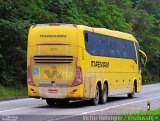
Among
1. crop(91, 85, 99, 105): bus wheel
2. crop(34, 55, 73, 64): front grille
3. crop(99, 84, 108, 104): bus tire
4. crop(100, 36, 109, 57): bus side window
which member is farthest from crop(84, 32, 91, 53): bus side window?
crop(99, 84, 108, 104): bus tire

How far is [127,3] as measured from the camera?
74938mm

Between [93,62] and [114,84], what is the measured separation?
3.80m

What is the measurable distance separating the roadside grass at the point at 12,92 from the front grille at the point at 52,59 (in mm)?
7733

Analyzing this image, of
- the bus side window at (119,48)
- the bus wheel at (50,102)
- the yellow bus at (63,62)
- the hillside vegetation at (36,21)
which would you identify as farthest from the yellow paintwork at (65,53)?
the hillside vegetation at (36,21)

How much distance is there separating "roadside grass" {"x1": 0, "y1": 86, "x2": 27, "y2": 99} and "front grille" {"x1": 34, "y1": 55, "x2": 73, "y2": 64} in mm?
7733

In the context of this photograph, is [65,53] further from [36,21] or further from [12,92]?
[36,21]

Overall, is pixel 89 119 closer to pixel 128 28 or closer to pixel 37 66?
pixel 37 66

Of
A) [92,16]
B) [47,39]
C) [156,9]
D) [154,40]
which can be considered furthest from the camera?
[156,9]

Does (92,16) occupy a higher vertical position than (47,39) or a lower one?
higher

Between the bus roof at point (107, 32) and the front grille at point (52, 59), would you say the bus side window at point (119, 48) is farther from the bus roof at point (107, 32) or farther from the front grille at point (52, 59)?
the front grille at point (52, 59)

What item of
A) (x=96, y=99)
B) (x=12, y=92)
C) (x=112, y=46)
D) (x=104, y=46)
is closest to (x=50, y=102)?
(x=96, y=99)

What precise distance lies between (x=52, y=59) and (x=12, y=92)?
33.7 feet

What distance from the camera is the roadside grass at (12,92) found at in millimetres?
31547

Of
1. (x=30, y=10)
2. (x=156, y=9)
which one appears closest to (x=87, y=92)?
(x=30, y=10)
